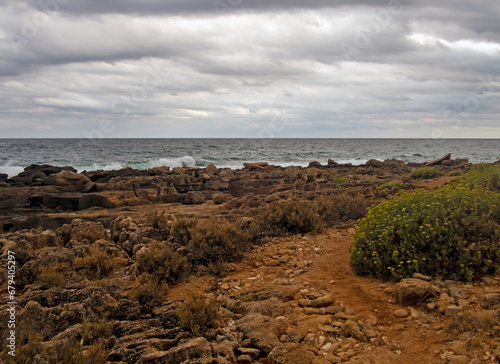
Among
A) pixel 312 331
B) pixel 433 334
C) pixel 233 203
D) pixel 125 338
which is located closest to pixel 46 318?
pixel 125 338

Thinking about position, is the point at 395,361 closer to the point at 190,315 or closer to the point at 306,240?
the point at 190,315

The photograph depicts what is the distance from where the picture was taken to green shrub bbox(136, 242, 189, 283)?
17.5 ft

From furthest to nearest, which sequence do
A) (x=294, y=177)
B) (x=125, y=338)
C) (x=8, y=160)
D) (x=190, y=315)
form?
(x=8, y=160), (x=294, y=177), (x=190, y=315), (x=125, y=338)

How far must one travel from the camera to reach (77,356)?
3.01 metres

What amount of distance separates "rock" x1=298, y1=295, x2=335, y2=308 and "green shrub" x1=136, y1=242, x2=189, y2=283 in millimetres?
1998

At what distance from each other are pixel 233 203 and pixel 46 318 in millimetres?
8823

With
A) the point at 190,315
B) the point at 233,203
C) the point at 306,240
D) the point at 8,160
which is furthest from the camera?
the point at 8,160

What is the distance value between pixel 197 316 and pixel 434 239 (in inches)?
129

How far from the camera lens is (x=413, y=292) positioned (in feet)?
13.8

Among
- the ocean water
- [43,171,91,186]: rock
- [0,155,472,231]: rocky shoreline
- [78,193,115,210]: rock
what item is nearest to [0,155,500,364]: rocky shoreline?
[0,155,472,231]: rocky shoreline

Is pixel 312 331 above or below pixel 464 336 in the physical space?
below

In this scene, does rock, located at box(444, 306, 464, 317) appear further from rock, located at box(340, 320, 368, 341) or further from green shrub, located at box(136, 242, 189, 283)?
green shrub, located at box(136, 242, 189, 283)

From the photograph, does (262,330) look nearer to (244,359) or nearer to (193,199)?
(244,359)

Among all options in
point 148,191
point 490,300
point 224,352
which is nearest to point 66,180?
point 148,191
